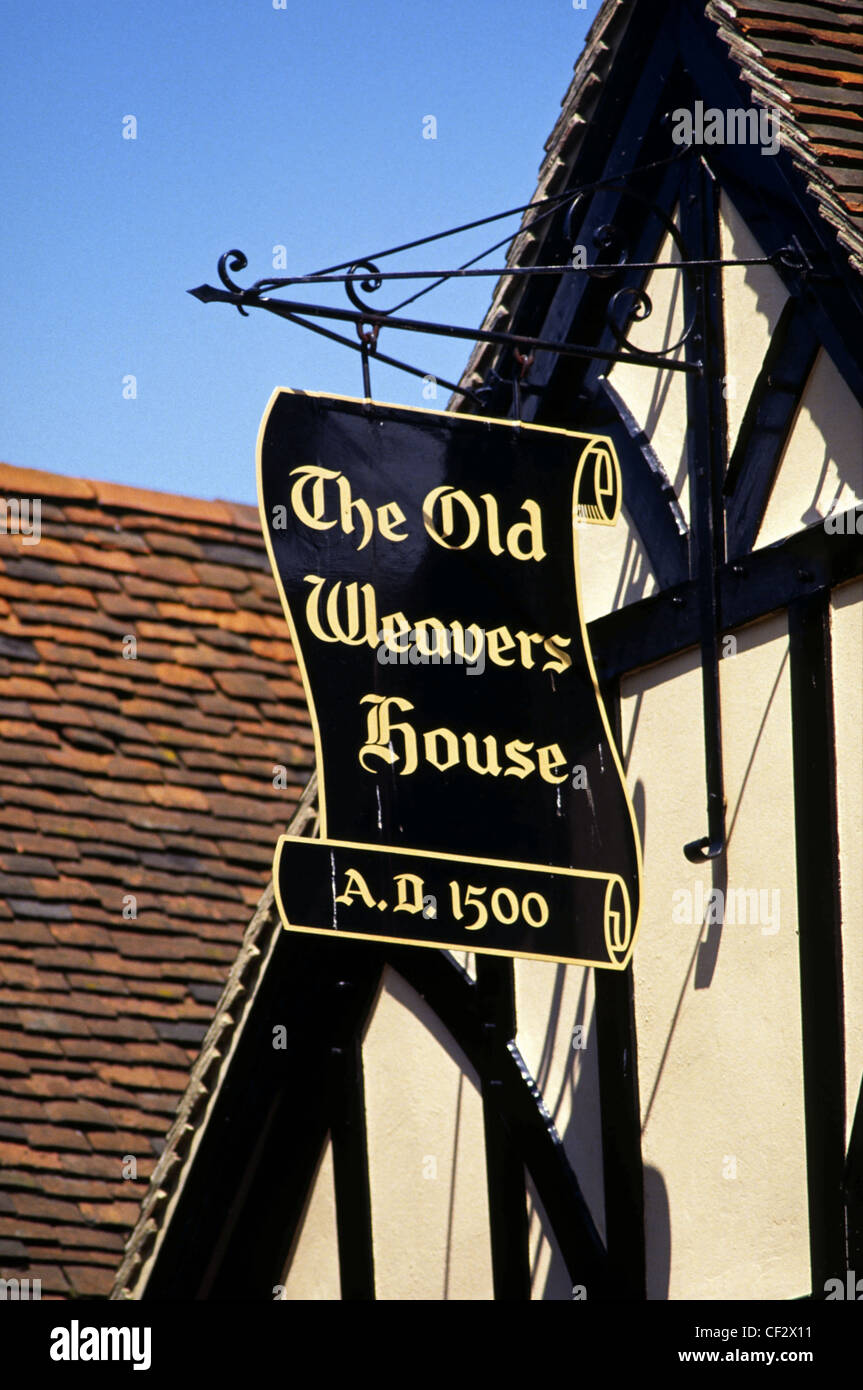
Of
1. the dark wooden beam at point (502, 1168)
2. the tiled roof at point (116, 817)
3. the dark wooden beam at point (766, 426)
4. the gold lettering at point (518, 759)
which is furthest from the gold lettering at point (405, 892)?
the tiled roof at point (116, 817)

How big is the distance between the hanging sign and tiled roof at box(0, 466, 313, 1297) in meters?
3.43

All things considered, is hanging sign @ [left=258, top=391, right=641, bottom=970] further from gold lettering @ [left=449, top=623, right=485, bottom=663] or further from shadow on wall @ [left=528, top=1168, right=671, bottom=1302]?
shadow on wall @ [left=528, top=1168, right=671, bottom=1302]

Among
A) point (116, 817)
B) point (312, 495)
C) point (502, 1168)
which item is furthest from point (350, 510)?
point (116, 817)

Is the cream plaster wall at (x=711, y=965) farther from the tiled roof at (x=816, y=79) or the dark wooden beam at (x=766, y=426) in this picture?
the tiled roof at (x=816, y=79)

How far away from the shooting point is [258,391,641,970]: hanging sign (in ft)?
18.0

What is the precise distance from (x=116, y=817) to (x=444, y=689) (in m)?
4.53

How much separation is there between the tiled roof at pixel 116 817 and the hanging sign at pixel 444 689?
343cm

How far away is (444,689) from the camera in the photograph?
5.64 metres

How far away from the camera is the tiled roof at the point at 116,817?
8.62m

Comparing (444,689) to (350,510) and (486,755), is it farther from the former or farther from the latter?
(350,510)

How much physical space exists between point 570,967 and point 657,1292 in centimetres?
107

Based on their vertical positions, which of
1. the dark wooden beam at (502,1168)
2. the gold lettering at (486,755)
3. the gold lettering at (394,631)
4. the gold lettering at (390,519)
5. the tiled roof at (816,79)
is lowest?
the dark wooden beam at (502,1168)

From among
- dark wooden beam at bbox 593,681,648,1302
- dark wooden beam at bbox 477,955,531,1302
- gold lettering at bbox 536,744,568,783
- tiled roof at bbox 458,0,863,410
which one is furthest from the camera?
dark wooden beam at bbox 477,955,531,1302

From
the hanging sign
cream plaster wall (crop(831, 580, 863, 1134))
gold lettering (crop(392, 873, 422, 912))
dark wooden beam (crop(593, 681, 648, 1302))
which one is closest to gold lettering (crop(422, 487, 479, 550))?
the hanging sign
